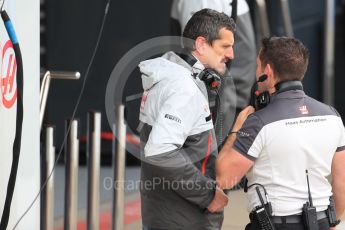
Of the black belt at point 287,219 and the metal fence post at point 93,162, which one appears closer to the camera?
the black belt at point 287,219

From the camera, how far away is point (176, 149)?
12.3 ft

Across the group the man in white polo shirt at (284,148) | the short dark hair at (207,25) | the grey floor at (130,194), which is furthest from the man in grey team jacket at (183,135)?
the grey floor at (130,194)

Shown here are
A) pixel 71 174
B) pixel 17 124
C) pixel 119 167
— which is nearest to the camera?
pixel 17 124

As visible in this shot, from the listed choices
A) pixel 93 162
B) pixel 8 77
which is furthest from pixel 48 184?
pixel 8 77

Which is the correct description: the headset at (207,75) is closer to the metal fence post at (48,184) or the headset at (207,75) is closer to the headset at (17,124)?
the headset at (17,124)

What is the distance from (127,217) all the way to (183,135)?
3.31 metres

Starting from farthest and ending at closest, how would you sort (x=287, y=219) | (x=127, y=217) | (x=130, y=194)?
(x=130, y=194), (x=127, y=217), (x=287, y=219)

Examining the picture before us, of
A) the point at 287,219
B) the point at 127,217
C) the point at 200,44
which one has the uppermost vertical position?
the point at 200,44

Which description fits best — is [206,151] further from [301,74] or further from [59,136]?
[59,136]

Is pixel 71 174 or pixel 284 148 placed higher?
pixel 284 148

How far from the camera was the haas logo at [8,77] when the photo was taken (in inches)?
147

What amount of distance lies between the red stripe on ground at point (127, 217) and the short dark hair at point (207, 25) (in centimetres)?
294

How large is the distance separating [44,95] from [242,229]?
2.51 meters

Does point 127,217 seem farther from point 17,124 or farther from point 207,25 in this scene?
point 17,124
